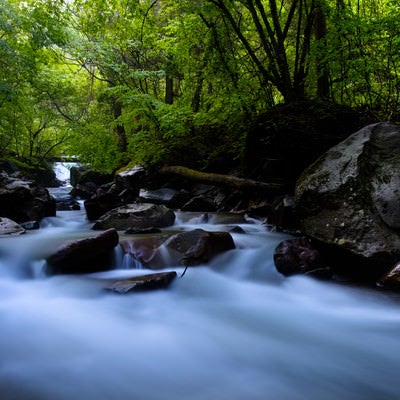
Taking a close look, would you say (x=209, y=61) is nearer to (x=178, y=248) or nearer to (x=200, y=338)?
(x=178, y=248)

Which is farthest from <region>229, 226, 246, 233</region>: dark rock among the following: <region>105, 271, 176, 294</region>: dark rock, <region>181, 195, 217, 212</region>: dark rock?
<region>181, 195, 217, 212</region>: dark rock

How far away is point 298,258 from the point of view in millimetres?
3967

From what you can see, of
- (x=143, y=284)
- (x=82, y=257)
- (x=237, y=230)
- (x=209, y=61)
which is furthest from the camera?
(x=209, y=61)

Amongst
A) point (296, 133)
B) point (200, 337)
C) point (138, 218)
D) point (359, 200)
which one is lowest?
point (200, 337)

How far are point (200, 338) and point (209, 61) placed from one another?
6.81 meters

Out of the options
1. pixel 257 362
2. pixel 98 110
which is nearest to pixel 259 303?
pixel 257 362

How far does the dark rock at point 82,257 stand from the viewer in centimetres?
403

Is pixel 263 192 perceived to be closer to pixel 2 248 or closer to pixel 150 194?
pixel 150 194

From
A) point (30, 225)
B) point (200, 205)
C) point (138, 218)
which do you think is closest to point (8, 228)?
point (30, 225)

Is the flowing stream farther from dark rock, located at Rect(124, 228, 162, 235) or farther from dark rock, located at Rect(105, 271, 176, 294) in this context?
dark rock, located at Rect(124, 228, 162, 235)

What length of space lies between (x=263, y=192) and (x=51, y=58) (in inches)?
351

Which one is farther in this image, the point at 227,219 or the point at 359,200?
the point at 227,219

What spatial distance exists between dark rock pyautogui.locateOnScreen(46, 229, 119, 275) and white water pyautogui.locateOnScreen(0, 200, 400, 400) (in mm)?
164

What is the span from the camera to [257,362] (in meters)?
2.32
